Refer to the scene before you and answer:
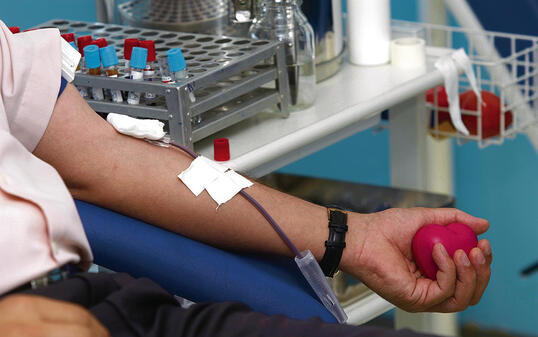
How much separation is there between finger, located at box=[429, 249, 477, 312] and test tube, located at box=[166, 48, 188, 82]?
1.58 ft

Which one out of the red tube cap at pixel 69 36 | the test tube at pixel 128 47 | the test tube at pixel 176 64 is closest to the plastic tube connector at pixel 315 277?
the test tube at pixel 176 64

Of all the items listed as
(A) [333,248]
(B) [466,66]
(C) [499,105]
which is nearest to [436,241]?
(A) [333,248]

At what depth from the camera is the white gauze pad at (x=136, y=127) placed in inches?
45.6

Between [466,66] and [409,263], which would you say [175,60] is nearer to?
[409,263]

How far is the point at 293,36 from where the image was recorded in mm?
1464

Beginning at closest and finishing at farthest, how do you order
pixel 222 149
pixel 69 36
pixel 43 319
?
pixel 43 319
pixel 222 149
pixel 69 36

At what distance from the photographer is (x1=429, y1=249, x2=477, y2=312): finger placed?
1121 millimetres

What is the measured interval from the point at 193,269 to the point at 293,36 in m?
0.56

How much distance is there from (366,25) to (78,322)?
108 centimetres

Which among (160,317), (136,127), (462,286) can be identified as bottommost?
(462,286)

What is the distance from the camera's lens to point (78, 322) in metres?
0.77

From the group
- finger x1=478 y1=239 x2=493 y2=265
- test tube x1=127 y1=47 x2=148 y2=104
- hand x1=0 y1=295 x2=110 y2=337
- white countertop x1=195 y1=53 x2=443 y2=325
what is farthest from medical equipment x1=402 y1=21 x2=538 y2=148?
hand x1=0 y1=295 x2=110 y2=337

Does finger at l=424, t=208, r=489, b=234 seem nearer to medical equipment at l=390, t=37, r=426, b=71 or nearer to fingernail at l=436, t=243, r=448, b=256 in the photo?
fingernail at l=436, t=243, r=448, b=256

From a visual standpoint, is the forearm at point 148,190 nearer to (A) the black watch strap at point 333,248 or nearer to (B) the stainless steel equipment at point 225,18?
(A) the black watch strap at point 333,248
